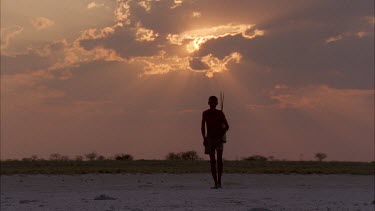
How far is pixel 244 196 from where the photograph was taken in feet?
46.8

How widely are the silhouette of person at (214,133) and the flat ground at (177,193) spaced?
63 centimetres

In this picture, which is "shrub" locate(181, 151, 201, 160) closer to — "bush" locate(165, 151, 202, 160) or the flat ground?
"bush" locate(165, 151, 202, 160)

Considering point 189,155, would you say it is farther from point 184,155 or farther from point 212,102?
point 212,102

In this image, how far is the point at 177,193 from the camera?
1529cm

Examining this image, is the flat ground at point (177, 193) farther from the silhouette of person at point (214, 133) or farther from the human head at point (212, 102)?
the human head at point (212, 102)

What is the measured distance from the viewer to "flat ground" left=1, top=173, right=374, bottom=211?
12.5 metres

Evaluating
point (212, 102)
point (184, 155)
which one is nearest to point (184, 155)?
point (184, 155)

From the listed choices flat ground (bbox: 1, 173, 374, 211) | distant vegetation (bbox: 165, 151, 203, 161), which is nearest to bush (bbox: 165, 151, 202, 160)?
distant vegetation (bbox: 165, 151, 203, 161)

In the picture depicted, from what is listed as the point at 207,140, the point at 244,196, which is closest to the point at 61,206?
the point at 244,196

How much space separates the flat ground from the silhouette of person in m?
0.63

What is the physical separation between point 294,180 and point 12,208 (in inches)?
444

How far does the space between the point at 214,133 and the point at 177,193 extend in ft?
6.98

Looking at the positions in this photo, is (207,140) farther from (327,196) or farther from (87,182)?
(87,182)

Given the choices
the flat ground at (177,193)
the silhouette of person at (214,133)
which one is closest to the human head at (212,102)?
the silhouette of person at (214,133)
